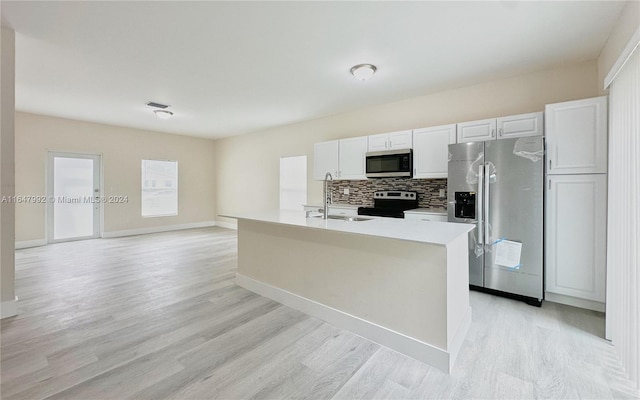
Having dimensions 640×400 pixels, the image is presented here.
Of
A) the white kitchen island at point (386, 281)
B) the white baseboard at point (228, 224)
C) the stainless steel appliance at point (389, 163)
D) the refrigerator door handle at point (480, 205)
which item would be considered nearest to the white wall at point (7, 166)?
the white kitchen island at point (386, 281)

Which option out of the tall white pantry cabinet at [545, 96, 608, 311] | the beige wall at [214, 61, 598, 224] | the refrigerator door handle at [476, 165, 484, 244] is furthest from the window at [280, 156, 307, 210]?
the tall white pantry cabinet at [545, 96, 608, 311]

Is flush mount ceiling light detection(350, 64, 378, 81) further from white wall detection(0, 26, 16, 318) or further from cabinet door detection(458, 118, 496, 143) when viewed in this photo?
white wall detection(0, 26, 16, 318)

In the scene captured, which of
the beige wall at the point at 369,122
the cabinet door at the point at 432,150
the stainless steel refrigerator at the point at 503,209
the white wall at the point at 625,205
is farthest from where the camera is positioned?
the cabinet door at the point at 432,150

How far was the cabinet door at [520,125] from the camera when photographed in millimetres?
3094

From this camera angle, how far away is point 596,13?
232 centimetres

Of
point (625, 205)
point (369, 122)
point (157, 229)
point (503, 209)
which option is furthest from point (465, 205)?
point (157, 229)

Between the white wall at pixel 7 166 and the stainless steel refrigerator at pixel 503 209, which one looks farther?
the stainless steel refrigerator at pixel 503 209

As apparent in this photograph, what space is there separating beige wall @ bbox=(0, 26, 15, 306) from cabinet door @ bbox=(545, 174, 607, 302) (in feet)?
17.5

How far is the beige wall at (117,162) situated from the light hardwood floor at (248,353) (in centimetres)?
330

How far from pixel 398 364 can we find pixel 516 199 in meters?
2.18

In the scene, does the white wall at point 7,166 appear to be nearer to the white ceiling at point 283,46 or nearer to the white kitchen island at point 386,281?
the white ceiling at point 283,46

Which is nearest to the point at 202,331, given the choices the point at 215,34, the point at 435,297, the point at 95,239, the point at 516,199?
the point at 435,297

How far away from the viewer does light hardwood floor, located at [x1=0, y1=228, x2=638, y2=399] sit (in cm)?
169

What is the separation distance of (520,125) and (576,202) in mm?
1013
